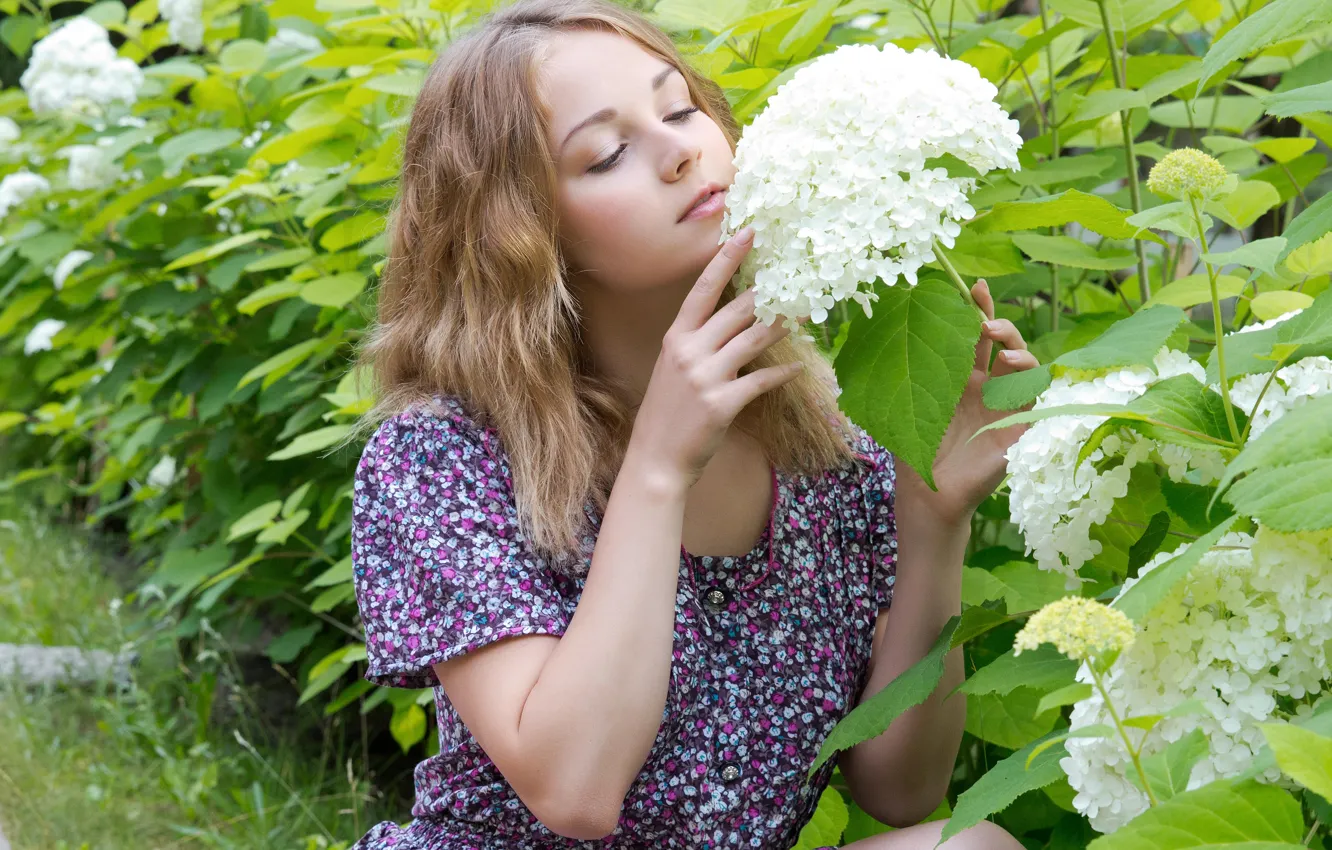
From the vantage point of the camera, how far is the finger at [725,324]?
4.50 ft

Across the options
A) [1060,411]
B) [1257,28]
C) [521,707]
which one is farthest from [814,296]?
[521,707]

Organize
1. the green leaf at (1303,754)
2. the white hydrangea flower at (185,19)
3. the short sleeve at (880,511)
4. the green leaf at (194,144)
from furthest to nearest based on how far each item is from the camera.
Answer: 1. the white hydrangea flower at (185,19)
2. the green leaf at (194,144)
3. the short sleeve at (880,511)
4. the green leaf at (1303,754)

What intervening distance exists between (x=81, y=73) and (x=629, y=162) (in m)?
2.78

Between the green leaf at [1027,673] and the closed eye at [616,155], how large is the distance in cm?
70

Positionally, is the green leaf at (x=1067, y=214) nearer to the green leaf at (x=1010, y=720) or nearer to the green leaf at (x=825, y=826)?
the green leaf at (x=1010, y=720)

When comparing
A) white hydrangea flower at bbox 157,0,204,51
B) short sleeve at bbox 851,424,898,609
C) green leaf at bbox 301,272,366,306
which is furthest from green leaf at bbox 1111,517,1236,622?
white hydrangea flower at bbox 157,0,204,51

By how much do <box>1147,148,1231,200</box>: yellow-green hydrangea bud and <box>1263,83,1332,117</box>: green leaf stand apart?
16 centimetres

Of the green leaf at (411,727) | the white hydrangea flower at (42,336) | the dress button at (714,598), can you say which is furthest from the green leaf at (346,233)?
the white hydrangea flower at (42,336)

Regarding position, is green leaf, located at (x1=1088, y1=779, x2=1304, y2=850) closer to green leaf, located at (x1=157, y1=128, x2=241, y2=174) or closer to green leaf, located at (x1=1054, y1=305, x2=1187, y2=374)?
green leaf, located at (x1=1054, y1=305, x2=1187, y2=374)

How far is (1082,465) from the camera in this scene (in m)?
1.11

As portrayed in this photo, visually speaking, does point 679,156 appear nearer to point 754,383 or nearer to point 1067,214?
point 754,383

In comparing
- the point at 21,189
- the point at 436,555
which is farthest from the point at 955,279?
the point at 21,189

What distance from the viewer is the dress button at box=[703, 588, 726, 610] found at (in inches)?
67.5

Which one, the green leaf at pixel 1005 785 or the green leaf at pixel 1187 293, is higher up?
the green leaf at pixel 1187 293
